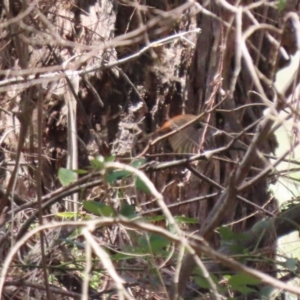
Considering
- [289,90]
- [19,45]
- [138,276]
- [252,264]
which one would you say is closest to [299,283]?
[252,264]

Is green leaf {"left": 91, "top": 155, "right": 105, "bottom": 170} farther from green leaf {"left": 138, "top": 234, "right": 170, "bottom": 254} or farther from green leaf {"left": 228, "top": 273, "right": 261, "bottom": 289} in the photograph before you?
green leaf {"left": 228, "top": 273, "right": 261, "bottom": 289}

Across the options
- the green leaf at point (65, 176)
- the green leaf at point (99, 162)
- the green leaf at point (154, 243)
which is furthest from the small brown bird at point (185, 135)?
the green leaf at point (99, 162)

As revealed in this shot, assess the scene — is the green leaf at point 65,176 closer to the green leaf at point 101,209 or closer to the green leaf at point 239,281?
the green leaf at point 101,209

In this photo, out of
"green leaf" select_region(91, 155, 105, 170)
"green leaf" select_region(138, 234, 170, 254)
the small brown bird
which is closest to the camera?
"green leaf" select_region(91, 155, 105, 170)

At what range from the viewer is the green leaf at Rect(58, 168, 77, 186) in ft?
5.05

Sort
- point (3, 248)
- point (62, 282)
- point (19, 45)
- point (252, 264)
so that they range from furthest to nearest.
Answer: point (252, 264) < point (3, 248) < point (62, 282) < point (19, 45)

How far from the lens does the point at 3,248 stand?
1.86 meters

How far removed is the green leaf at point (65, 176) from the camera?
5.05 feet

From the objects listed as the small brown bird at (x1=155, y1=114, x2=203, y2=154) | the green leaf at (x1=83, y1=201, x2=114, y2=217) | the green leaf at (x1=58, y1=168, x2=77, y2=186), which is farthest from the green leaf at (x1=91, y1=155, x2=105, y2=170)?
the small brown bird at (x1=155, y1=114, x2=203, y2=154)

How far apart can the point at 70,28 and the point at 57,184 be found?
1.68 ft

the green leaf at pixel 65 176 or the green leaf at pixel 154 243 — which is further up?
the green leaf at pixel 65 176

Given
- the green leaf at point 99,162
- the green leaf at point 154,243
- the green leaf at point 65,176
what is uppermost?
the green leaf at point 99,162

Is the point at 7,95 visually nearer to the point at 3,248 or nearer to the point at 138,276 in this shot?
the point at 3,248

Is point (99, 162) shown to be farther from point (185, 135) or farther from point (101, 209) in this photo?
point (185, 135)
